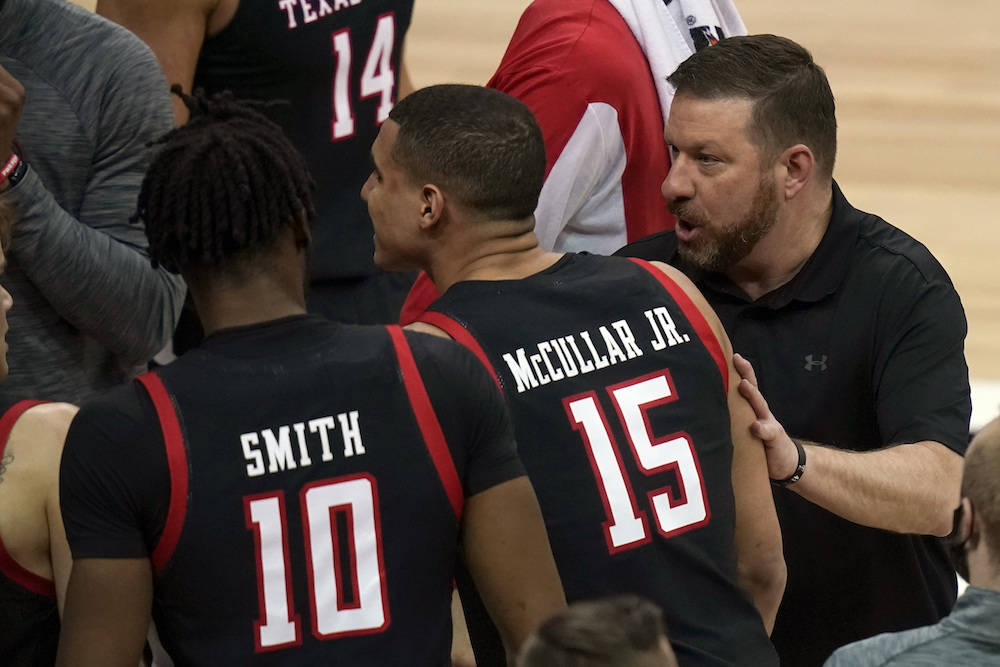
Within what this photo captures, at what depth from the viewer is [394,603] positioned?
1.76m

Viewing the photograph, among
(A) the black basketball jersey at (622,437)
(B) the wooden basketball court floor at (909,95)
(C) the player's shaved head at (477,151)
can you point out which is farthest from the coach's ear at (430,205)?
(B) the wooden basketball court floor at (909,95)

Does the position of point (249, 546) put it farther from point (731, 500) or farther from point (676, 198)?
point (676, 198)

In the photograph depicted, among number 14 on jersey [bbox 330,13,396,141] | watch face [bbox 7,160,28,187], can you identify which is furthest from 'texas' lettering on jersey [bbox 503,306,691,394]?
number 14 on jersey [bbox 330,13,396,141]

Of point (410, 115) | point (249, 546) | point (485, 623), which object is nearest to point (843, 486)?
point (485, 623)

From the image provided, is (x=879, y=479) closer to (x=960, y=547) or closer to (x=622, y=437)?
(x=622, y=437)

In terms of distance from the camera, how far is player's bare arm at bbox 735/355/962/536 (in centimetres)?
228

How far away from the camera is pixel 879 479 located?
235 cm

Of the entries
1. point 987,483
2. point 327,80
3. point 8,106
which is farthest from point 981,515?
point 327,80

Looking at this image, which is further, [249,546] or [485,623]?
[485,623]

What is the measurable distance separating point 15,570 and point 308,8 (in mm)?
1514

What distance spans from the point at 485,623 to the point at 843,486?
564 mm

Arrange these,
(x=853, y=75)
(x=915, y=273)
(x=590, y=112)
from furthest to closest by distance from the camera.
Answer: (x=853, y=75)
(x=590, y=112)
(x=915, y=273)

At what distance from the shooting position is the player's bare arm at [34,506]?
1.79 metres

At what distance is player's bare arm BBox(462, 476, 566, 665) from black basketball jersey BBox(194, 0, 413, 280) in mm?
1361
